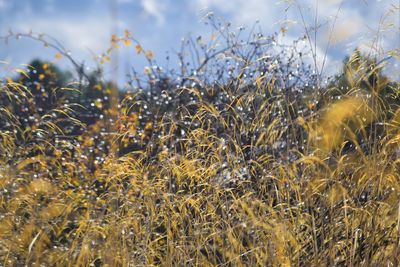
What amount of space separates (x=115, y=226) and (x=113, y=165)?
32cm

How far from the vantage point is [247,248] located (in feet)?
11.8

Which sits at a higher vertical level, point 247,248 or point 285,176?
point 285,176

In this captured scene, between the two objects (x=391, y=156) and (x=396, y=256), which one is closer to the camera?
(x=396, y=256)

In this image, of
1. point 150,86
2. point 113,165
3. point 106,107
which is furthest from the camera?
point 106,107

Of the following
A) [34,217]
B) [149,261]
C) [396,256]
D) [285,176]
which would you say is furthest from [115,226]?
[396,256]

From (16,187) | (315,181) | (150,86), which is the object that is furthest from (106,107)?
(315,181)

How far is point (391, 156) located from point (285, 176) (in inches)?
20.1

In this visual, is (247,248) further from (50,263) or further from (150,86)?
(150,86)

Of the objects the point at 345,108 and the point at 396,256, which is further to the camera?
the point at 345,108

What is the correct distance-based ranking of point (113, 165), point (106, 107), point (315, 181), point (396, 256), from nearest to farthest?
point (396, 256) → point (315, 181) → point (113, 165) → point (106, 107)

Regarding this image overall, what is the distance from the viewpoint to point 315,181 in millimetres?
3531

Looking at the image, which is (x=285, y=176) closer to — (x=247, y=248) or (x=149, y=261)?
(x=247, y=248)

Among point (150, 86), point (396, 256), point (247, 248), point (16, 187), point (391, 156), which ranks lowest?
point (396, 256)

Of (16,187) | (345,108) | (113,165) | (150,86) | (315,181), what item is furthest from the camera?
(150,86)
